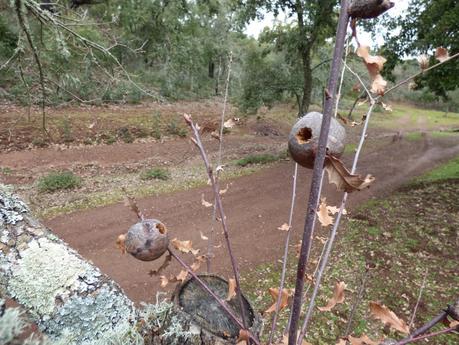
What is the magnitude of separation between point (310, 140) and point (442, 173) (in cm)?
1315

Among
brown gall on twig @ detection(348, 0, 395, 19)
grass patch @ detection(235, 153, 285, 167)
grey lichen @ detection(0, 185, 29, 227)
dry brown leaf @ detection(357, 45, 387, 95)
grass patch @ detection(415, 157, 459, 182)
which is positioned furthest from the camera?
grass patch @ detection(235, 153, 285, 167)

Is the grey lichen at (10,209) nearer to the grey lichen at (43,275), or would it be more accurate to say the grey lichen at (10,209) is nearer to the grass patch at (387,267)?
the grey lichen at (43,275)

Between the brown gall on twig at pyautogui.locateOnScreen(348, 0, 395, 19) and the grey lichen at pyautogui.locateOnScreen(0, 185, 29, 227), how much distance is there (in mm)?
2003

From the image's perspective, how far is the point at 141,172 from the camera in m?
11.3

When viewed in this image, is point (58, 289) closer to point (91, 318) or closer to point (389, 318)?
point (91, 318)

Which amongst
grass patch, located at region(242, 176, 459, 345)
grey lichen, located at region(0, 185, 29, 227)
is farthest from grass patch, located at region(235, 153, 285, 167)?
grey lichen, located at region(0, 185, 29, 227)

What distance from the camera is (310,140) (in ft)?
2.47

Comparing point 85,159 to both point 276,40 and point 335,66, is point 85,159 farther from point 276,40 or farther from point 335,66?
point 335,66

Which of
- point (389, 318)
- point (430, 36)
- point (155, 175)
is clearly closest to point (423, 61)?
point (389, 318)

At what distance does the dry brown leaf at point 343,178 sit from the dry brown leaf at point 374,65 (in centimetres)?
23

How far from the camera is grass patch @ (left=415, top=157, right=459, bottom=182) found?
36.2 feet

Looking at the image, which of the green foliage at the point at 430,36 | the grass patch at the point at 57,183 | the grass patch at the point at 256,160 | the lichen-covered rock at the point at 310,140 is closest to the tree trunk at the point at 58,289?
the lichen-covered rock at the point at 310,140

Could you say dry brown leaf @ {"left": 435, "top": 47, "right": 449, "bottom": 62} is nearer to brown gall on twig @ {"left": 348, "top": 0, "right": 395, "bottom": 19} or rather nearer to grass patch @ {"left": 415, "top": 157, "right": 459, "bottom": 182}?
brown gall on twig @ {"left": 348, "top": 0, "right": 395, "bottom": 19}

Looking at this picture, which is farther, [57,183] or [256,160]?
[256,160]
